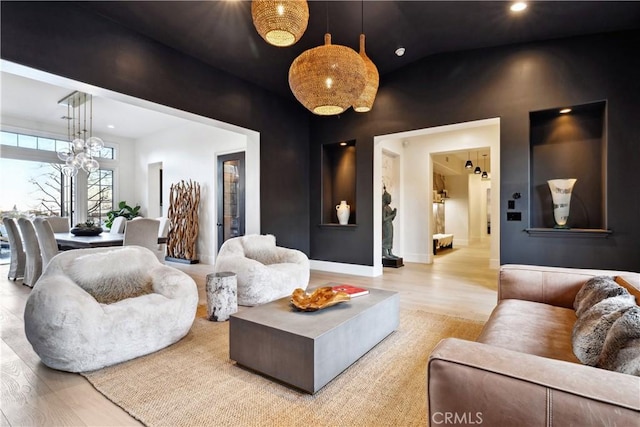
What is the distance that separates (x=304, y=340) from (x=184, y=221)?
6.14 m

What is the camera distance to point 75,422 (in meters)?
1.67

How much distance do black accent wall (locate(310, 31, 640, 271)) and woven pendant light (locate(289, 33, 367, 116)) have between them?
117 inches

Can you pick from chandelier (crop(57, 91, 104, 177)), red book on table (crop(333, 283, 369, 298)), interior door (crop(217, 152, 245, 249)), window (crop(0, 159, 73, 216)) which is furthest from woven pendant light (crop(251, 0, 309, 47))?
window (crop(0, 159, 73, 216))

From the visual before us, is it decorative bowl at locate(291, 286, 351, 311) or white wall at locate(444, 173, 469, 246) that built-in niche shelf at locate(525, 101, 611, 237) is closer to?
decorative bowl at locate(291, 286, 351, 311)

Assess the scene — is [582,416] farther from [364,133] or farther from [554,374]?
[364,133]

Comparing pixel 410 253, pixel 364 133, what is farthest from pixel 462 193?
pixel 364 133

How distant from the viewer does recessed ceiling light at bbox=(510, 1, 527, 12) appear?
11.3 ft

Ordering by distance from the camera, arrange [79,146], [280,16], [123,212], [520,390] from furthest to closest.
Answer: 1. [123,212]
2. [79,146]
3. [280,16]
4. [520,390]

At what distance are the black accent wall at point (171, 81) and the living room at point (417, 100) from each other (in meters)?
0.01

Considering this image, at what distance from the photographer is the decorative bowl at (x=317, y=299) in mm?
2329

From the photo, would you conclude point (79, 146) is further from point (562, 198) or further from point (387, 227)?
point (562, 198)

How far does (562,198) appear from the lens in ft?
13.6

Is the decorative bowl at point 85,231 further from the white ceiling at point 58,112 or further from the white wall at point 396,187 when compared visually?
the white wall at point 396,187

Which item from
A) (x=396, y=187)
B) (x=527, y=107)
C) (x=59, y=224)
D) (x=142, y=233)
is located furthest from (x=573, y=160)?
(x=59, y=224)
